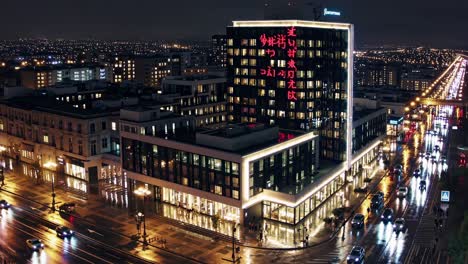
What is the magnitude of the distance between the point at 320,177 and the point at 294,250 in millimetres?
19953

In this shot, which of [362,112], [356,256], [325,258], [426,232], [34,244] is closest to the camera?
[356,256]

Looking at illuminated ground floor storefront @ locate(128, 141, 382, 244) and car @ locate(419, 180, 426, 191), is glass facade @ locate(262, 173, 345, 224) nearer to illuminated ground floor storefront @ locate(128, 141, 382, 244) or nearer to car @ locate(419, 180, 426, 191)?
illuminated ground floor storefront @ locate(128, 141, 382, 244)

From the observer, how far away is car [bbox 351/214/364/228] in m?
73.9

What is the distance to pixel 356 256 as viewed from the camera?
61031mm

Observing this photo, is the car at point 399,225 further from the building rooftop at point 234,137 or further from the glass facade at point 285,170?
the building rooftop at point 234,137

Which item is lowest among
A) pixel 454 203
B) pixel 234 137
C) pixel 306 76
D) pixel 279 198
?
pixel 454 203

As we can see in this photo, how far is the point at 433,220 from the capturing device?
253 feet

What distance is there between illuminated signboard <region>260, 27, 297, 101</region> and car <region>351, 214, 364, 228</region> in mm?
33181

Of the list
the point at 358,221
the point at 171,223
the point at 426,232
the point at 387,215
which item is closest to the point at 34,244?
the point at 171,223

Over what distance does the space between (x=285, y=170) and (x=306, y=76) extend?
27176mm

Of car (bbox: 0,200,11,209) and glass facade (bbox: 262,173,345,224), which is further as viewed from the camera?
car (bbox: 0,200,11,209)

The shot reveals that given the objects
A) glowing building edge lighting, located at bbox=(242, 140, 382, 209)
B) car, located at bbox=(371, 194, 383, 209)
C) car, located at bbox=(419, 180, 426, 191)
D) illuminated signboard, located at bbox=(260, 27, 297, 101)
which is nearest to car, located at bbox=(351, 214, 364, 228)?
glowing building edge lighting, located at bbox=(242, 140, 382, 209)

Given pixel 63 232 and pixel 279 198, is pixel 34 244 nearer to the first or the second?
pixel 63 232

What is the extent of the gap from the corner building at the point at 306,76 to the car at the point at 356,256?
40116 mm
